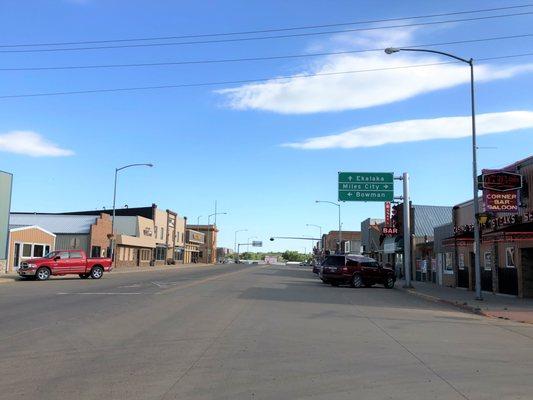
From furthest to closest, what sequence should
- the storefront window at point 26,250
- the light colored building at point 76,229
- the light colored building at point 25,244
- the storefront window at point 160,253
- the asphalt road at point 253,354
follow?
the storefront window at point 160,253, the light colored building at point 76,229, the storefront window at point 26,250, the light colored building at point 25,244, the asphalt road at point 253,354

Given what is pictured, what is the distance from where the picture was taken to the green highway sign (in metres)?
36.2

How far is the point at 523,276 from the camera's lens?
79.8 ft

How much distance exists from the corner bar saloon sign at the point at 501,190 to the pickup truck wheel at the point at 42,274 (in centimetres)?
2547

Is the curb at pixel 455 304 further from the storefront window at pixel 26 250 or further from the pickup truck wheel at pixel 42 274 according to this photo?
the storefront window at pixel 26 250

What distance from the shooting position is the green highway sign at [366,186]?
→ 36250 mm

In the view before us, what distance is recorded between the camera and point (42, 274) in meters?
34.3

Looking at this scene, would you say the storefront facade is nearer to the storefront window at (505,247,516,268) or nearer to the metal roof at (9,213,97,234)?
the storefront window at (505,247,516,268)

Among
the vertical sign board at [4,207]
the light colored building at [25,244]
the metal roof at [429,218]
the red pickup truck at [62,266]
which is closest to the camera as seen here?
the red pickup truck at [62,266]

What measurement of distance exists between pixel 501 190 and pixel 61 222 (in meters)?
49.2

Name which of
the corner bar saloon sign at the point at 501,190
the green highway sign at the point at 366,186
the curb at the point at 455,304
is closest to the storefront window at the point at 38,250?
the green highway sign at the point at 366,186

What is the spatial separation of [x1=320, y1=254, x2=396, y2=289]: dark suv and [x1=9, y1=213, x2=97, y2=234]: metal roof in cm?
3418

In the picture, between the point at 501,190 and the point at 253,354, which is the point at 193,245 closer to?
the point at 501,190

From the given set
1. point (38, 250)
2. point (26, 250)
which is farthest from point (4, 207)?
point (38, 250)

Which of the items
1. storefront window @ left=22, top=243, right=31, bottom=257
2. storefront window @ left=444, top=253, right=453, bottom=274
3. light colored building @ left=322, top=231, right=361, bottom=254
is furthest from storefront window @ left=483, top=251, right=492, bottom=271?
light colored building @ left=322, top=231, right=361, bottom=254
